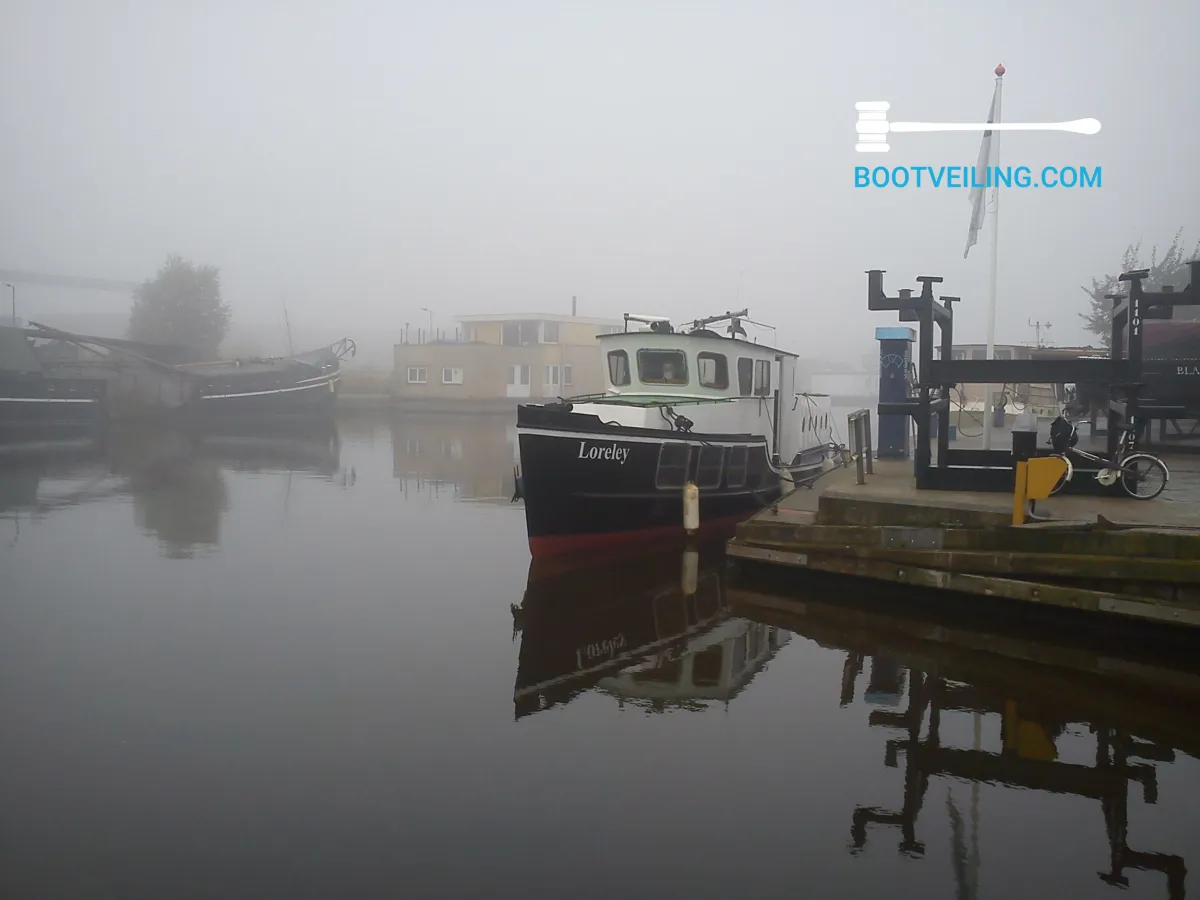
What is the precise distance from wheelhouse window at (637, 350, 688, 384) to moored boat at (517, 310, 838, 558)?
0.02m

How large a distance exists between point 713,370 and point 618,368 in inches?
64.4

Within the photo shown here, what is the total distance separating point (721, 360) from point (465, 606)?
22.0 feet

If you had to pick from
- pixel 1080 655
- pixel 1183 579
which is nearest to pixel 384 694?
pixel 1080 655

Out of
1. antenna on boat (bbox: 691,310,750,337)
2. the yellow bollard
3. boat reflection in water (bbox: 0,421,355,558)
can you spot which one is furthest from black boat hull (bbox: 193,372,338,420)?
the yellow bollard

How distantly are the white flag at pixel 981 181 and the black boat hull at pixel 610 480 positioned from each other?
4.94m

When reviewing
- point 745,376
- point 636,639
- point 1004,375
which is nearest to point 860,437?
point 1004,375

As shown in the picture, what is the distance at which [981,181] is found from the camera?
13602 mm

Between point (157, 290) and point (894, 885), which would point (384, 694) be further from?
point (157, 290)

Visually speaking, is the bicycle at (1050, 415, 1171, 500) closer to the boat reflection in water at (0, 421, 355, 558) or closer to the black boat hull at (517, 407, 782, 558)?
the black boat hull at (517, 407, 782, 558)

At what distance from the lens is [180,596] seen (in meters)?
10.4

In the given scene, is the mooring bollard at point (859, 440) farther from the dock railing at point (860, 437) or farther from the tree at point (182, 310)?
the tree at point (182, 310)

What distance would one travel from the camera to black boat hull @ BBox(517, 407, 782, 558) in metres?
12.1

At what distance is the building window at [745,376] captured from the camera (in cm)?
1525

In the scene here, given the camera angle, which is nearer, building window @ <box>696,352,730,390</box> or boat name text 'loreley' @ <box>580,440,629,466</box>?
boat name text 'loreley' @ <box>580,440,629,466</box>
